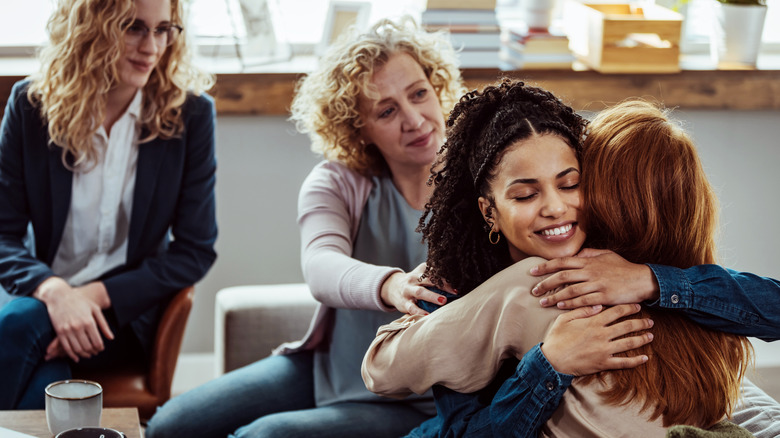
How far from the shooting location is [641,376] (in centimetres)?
114

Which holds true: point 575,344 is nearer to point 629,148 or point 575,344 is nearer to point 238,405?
point 629,148

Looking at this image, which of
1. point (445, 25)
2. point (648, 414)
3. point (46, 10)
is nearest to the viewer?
point (648, 414)

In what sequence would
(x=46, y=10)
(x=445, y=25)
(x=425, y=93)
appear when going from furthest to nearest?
(x=46, y=10) < (x=445, y=25) < (x=425, y=93)

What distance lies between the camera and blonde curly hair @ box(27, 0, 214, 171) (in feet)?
6.71

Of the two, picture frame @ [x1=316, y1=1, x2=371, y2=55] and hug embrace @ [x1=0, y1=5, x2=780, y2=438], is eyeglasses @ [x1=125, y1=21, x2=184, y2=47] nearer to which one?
hug embrace @ [x1=0, y1=5, x2=780, y2=438]

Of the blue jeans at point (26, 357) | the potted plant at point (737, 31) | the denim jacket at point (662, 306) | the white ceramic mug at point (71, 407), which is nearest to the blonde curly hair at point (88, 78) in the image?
the blue jeans at point (26, 357)

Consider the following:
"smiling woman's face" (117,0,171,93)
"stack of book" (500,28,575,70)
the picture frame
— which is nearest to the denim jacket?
"smiling woman's face" (117,0,171,93)

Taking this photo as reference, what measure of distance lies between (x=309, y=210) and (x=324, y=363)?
0.35m

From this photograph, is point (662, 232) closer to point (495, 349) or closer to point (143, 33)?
point (495, 349)

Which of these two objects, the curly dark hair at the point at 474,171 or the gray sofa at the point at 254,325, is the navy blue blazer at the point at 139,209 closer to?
the gray sofa at the point at 254,325

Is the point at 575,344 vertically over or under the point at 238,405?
over

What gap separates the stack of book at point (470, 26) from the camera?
2738mm

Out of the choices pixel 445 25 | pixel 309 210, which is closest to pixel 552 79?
pixel 445 25

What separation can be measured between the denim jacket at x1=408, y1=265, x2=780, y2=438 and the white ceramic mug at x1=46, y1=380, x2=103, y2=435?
1.90 ft
